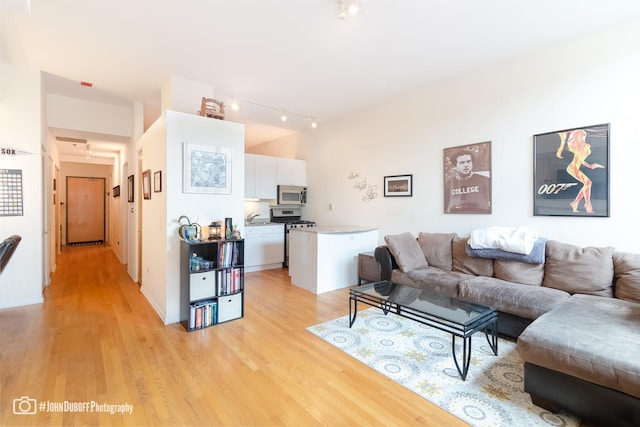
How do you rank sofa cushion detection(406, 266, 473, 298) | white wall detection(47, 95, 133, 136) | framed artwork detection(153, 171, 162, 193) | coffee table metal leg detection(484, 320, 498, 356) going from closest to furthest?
coffee table metal leg detection(484, 320, 498, 356) < sofa cushion detection(406, 266, 473, 298) < framed artwork detection(153, 171, 162, 193) < white wall detection(47, 95, 133, 136)

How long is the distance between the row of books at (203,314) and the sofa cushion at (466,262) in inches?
109

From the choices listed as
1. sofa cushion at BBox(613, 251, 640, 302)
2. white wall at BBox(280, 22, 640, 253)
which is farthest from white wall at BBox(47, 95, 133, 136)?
sofa cushion at BBox(613, 251, 640, 302)

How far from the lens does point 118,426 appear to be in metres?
1.64

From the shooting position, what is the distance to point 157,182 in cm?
328

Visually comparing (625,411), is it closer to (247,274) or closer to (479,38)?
(479,38)

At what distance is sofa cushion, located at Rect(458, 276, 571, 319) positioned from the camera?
2451mm

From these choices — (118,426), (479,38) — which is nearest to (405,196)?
(479,38)

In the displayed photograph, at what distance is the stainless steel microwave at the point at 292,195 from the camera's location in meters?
5.97

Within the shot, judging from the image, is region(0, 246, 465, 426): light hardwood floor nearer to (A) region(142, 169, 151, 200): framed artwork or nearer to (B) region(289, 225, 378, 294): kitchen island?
(B) region(289, 225, 378, 294): kitchen island

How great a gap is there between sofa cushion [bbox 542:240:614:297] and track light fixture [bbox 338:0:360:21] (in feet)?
9.33

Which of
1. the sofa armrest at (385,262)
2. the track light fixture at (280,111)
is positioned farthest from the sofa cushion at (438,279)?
the track light fixture at (280,111)

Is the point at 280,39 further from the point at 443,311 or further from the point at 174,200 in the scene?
the point at 443,311

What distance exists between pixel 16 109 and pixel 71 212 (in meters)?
6.57

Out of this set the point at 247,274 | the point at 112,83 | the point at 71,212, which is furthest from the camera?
the point at 71,212
